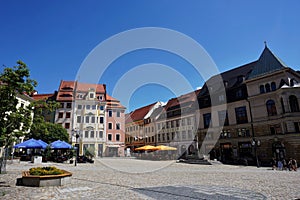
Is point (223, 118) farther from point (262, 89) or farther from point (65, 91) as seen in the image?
point (65, 91)

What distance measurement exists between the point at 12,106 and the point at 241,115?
33.0m

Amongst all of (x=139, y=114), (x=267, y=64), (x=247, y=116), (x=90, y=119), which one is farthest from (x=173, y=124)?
(x=267, y=64)

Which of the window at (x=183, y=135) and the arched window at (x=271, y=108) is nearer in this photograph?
the arched window at (x=271, y=108)

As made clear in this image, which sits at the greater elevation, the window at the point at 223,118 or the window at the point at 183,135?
the window at the point at 223,118

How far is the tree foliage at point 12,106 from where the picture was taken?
9.30m

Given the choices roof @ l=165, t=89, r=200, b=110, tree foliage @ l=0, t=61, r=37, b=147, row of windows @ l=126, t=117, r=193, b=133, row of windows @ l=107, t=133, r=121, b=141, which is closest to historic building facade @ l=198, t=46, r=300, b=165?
row of windows @ l=126, t=117, r=193, b=133

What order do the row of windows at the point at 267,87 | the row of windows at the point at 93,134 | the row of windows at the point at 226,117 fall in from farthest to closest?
the row of windows at the point at 93,134 → the row of windows at the point at 226,117 → the row of windows at the point at 267,87

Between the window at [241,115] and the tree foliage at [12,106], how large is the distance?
3197cm

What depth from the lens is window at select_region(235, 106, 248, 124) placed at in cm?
3459

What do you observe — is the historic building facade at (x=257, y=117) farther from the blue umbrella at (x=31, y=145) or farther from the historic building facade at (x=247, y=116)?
the blue umbrella at (x=31, y=145)

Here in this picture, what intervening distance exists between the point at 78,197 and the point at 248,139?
31.0 meters

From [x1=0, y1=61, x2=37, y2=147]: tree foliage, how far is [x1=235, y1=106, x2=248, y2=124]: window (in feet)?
105

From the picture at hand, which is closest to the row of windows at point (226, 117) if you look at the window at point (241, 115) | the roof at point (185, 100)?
the window at point (241, 115)

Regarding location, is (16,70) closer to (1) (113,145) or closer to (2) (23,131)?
(2) (23,131)
